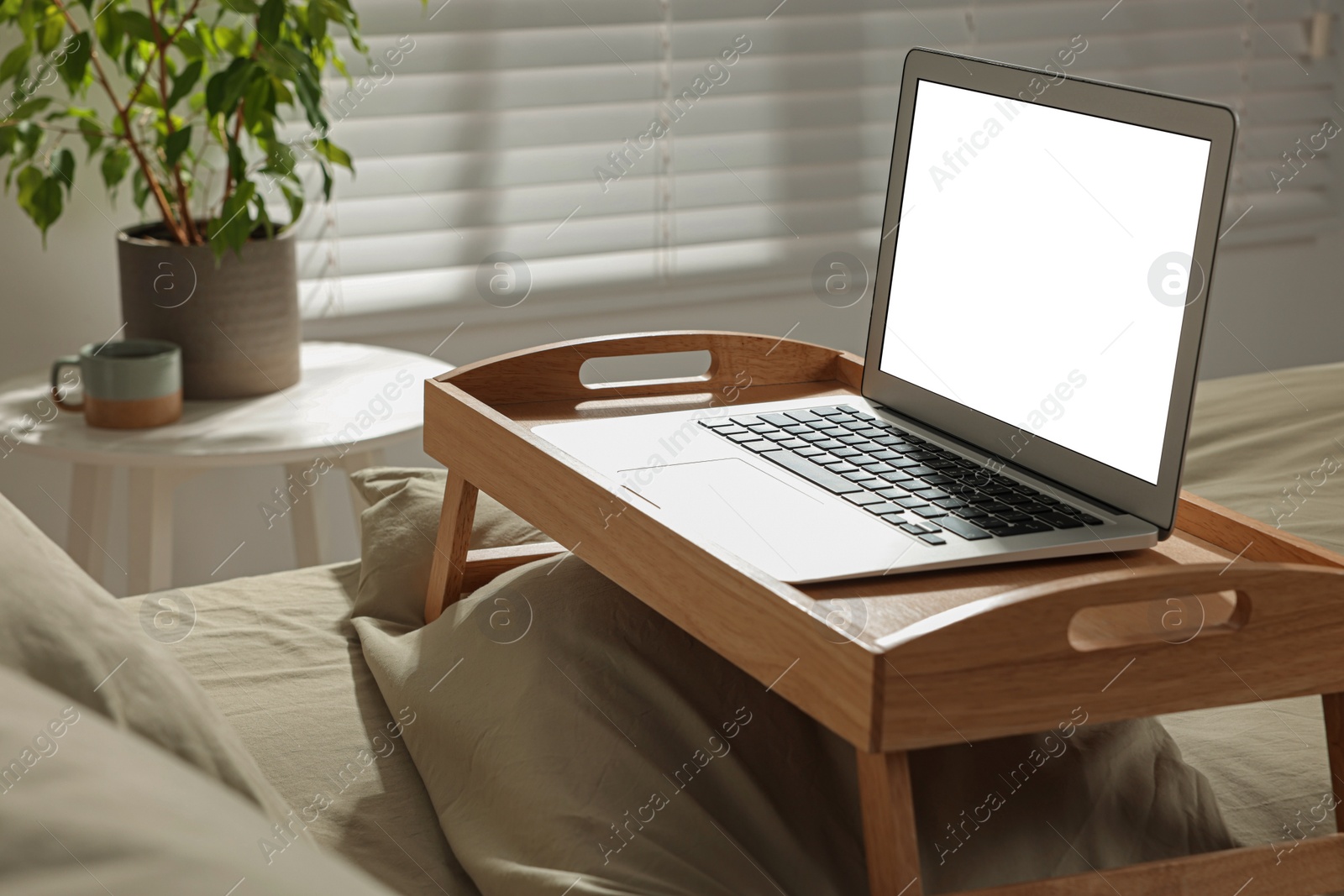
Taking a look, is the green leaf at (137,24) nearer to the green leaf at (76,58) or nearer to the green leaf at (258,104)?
the green leaf at (76,58)

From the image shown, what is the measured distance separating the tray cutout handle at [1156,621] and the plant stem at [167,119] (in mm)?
1312

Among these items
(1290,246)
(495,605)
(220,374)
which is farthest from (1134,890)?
(1290,246)

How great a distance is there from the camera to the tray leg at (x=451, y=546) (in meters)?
0.97

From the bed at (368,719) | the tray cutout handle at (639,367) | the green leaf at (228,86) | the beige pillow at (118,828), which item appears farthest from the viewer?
the tray cutout handle at (639,367)

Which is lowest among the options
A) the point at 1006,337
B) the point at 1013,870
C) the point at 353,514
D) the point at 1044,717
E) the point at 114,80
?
the point at 353,514

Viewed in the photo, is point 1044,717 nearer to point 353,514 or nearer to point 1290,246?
point 353,514

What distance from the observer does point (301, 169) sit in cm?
215

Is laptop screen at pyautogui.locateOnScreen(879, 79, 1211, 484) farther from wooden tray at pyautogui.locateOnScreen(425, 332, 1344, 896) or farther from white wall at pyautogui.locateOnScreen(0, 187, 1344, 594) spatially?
white wall at pyautogui.locateOnScreen(0, 187, 1344, 594)

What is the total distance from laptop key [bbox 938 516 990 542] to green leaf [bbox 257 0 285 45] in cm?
115

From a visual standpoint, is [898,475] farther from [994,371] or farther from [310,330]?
[310,330]

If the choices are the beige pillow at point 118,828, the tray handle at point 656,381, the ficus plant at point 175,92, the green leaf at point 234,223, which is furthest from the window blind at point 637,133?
the beige pillow at point 118,828

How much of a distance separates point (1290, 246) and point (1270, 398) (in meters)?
1.57

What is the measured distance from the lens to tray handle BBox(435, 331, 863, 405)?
100 centimetres

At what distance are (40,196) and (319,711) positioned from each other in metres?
1.05
